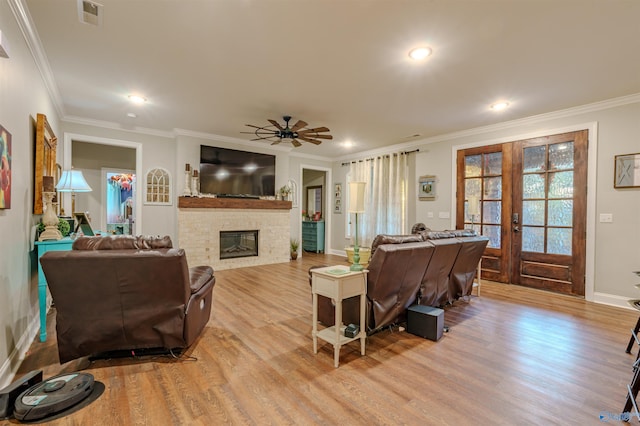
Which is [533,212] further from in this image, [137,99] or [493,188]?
[137,99]

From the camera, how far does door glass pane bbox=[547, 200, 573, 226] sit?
4.25 metres

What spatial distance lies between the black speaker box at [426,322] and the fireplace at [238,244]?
13.7ft

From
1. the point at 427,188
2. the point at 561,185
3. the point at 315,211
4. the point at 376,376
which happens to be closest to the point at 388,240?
the point at 376,376

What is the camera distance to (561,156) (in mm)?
4340

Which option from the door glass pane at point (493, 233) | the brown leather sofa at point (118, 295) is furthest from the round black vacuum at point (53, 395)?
the door glass pane at point (493, 233)

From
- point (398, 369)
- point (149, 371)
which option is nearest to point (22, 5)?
point (149, 371)

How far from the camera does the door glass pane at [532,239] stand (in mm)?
4506

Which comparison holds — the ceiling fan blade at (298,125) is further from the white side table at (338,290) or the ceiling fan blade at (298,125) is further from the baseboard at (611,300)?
the baseboard at (611,300)

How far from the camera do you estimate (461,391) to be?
195 cm

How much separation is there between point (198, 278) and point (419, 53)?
2889 mm

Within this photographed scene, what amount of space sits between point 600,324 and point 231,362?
12.4 ft

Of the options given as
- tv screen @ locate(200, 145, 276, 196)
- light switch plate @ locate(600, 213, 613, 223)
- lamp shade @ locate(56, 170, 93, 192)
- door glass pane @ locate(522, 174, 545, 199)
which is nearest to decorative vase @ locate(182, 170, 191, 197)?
tv screen @ locate(200, 145, 276, 196)

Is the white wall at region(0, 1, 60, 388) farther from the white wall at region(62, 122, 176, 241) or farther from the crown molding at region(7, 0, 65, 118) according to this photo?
the white wall at region(62, 122, 176, 241)

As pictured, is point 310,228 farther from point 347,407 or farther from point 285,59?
point 347,407
